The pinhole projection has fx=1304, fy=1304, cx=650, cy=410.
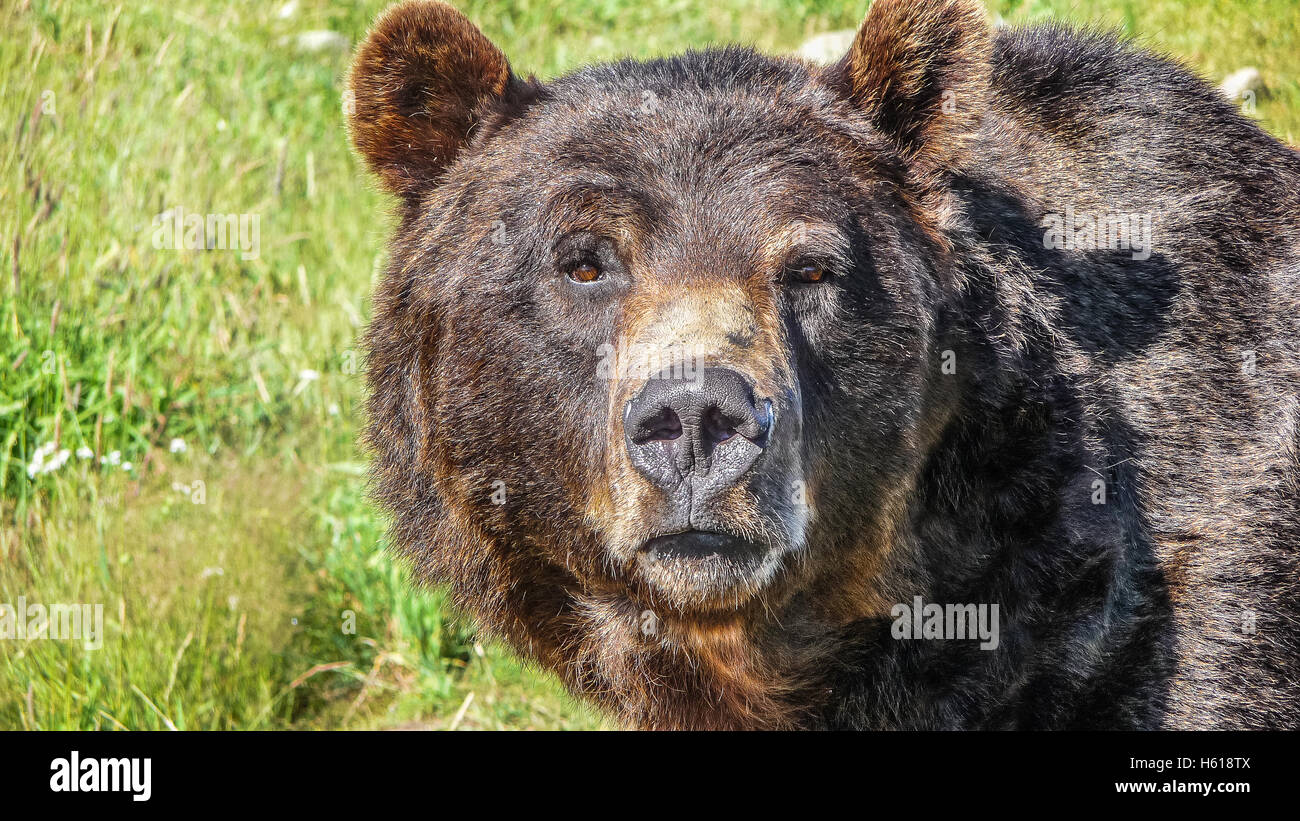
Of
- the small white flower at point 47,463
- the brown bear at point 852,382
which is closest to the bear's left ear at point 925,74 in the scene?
the brown bear at point 852,382

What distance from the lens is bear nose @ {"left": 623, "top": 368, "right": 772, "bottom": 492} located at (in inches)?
132

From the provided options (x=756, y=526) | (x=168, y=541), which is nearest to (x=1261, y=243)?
(x=756, y=526)

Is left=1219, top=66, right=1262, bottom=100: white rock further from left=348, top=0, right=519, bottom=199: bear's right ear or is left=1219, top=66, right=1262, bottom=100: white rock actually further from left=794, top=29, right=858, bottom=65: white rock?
left=348, top=0, right=519, bottom=199: bear's right ear

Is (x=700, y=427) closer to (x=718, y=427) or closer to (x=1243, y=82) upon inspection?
(x=718, y=427)

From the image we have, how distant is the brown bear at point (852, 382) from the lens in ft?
12.8

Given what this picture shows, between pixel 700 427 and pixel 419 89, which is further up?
pixel 419 89

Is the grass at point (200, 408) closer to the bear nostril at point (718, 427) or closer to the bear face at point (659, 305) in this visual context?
the bear face at point (659, 305)

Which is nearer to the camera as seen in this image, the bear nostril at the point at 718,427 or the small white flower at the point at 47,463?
the bear nostril at the point at 718,427

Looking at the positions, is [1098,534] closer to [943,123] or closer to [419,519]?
[943,123]

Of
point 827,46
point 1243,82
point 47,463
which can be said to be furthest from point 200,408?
point 1243,82

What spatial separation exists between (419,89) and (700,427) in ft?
5.63

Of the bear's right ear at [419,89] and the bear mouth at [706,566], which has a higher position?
the bear's right ear at [419,89]

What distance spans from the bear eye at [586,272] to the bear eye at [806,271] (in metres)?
0.58

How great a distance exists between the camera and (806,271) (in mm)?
3883
